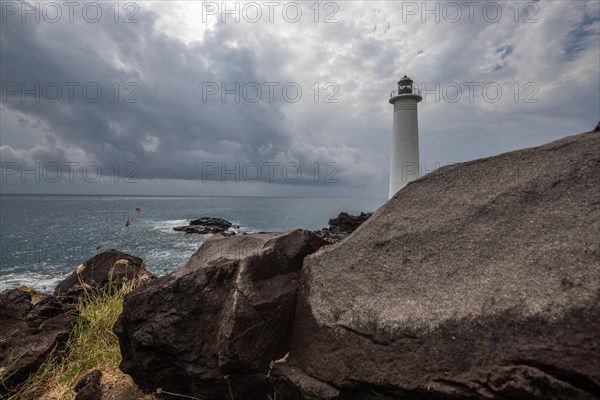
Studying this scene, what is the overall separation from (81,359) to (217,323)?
2.85 meters

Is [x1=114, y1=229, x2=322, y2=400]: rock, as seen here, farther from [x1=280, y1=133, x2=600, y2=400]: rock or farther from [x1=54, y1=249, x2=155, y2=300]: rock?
[x1=54, y1=249, x2=155, y2=300]: rock

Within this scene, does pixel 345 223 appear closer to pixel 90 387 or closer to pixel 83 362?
pixel 83 362

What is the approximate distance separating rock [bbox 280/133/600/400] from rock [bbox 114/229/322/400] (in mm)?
254

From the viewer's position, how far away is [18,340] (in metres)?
5.64

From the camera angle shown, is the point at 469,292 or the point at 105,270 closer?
the point at 469,292

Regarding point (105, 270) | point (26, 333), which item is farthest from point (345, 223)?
point (26, 333)

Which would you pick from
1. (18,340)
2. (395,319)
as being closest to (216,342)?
→ (395,319)

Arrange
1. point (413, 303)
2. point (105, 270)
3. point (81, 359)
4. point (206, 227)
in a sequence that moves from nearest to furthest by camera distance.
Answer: point (413, 303), point (81, 359), point (105, 270), point (206, 227)

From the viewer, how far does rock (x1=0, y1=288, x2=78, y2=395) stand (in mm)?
5012

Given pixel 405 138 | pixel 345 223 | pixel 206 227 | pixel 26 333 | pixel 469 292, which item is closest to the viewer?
pixel 469 292

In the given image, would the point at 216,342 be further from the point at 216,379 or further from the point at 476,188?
the point at 476,188

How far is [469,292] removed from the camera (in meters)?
3.34

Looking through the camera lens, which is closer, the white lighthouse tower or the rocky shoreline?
the rocky shoreline

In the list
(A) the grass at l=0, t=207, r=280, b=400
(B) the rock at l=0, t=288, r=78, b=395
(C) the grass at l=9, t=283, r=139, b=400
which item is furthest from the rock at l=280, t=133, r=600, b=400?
(B) the rock at l=0, t=288, r=78, b=395
